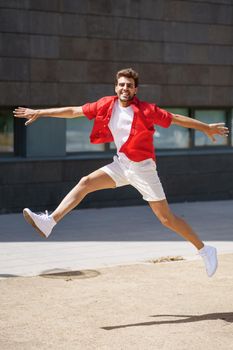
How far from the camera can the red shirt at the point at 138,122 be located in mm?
6910

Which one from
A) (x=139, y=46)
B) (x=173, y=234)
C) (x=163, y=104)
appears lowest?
(x=173, y=234)

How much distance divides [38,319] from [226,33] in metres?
9.58

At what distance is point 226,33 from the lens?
48.8 feet

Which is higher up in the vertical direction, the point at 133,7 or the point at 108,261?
the point at 133,7

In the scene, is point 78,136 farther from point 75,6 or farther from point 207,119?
point 207,119

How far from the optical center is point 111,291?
7496mm

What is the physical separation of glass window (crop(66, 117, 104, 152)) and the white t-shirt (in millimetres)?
6507

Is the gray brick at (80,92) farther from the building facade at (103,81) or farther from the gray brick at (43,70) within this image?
the gray brick at (43,70)

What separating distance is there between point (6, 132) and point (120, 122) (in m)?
6.31

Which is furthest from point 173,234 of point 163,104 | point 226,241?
point 163,104

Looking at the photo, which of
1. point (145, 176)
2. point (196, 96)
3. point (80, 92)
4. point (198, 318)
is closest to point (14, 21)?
A: point (80, 92)

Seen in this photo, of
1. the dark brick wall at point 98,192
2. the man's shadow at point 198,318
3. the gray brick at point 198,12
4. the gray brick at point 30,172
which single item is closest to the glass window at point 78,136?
the dark brick wall at point 98,192

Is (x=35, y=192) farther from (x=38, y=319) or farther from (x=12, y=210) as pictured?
(x=38, y=319)

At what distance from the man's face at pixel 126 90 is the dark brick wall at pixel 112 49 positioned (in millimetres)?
5813
